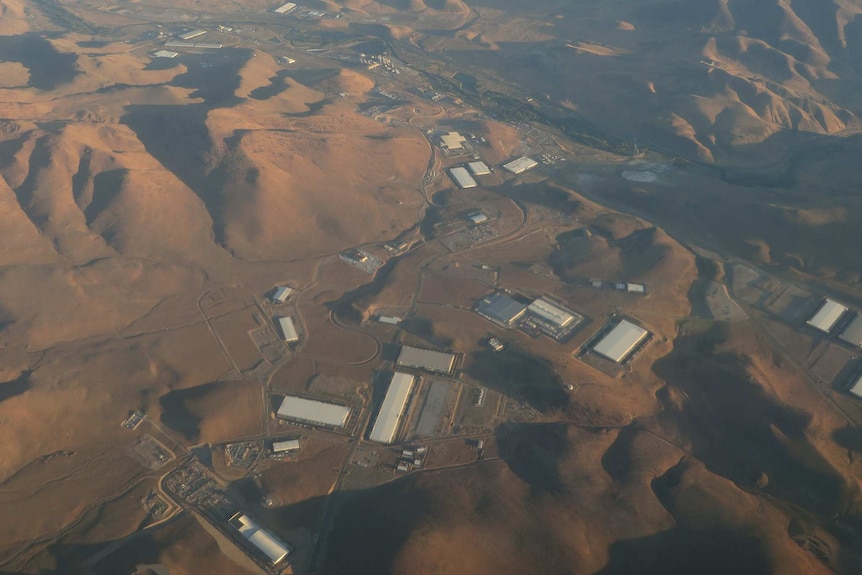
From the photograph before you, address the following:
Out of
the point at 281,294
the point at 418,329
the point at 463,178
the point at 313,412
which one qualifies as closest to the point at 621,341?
the point at 418,329

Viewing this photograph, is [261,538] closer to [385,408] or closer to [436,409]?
[385,408]

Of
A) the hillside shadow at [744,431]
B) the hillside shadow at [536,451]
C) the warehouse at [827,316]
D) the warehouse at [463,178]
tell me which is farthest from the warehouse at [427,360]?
the warehouse at [827,316]

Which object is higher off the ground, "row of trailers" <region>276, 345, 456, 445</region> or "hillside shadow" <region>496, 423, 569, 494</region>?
"hillside shadow" <region>496, 423, 569, 494</region>

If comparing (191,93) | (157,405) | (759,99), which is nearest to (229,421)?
(157,405)

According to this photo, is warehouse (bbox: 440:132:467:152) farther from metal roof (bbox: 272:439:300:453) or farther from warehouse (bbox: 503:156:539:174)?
metal roof (bbox: 272:439:300:453)

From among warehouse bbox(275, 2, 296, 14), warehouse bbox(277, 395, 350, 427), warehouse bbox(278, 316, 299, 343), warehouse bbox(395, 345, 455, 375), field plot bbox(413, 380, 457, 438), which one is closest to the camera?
field plot bbox(413, 380, 457, 438)

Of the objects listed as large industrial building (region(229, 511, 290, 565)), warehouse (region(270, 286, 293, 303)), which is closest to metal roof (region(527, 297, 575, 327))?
warehouse (region(270, 286, 293, 303))

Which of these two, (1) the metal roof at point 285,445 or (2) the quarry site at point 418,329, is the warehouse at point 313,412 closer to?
(2) the quarry site at point 418,329

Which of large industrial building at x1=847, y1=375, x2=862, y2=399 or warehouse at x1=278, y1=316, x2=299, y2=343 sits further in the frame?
warehouse at x1=278, y1=316, x2=299, y2=343

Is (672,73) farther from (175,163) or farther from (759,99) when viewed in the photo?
(175,163)
